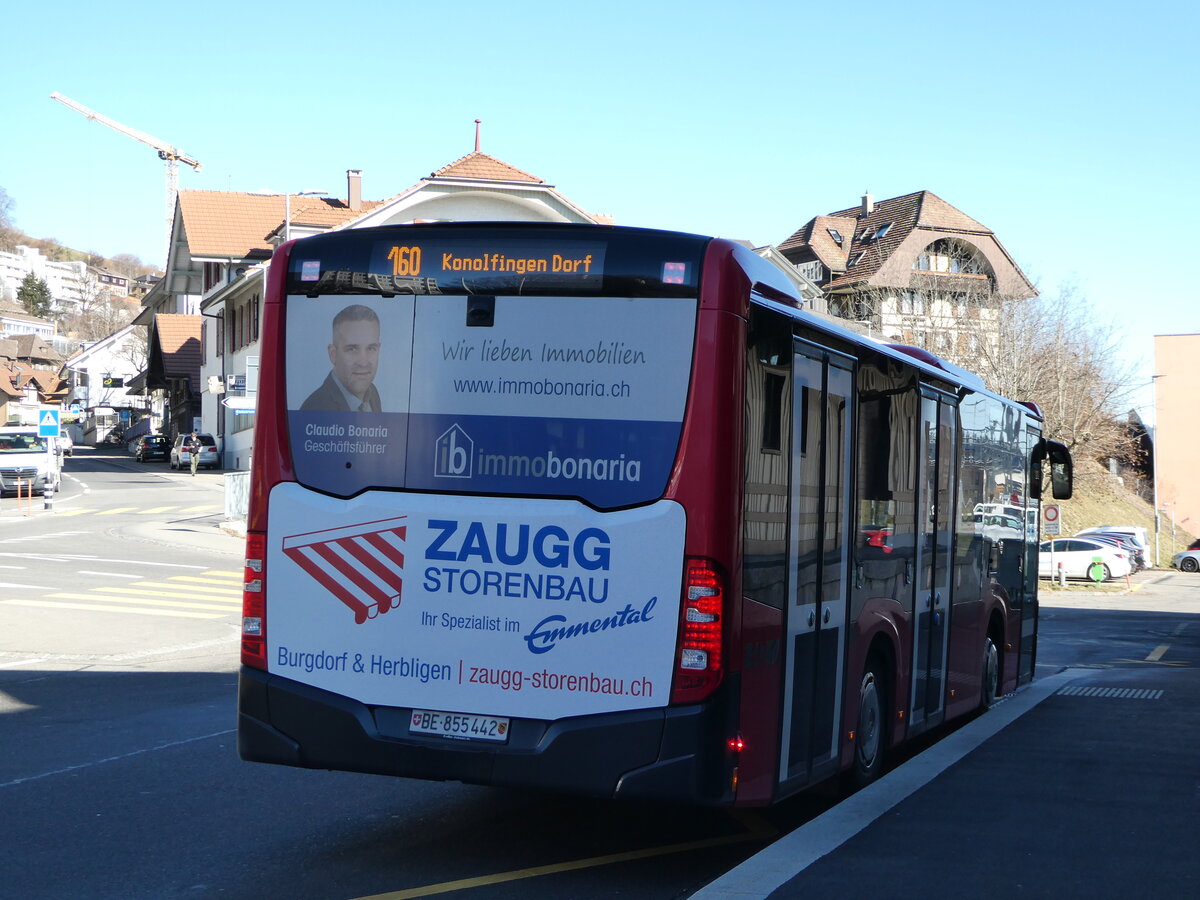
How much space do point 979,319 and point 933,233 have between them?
55.0 ft

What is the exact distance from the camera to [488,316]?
646cm

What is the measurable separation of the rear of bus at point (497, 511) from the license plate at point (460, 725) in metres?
0.01

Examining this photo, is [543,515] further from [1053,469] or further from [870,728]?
→ [1053,469]

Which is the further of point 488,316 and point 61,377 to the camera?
point 61,377

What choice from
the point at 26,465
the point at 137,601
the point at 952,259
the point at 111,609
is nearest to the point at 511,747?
the point at 111,609

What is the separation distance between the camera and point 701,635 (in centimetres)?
601

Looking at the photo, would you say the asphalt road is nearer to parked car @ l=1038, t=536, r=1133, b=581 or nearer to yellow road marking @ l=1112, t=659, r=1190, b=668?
yellow road marking @ l=1112, t=659, r=1190, b=668

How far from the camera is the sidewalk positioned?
18.8ft

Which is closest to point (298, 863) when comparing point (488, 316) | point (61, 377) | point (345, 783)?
point (345, 783)

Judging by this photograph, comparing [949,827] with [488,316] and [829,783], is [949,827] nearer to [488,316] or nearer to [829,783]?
[829,783]

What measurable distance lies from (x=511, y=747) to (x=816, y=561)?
182 cm

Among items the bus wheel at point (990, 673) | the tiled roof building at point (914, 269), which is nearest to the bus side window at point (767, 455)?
the bus wheel at point (990, 673)

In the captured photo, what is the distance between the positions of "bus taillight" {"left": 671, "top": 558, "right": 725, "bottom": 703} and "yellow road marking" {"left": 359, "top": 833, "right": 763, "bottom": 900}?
119 centimetres

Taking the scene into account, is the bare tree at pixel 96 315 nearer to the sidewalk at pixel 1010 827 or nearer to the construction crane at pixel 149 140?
the construction crane at pixel 149 140
